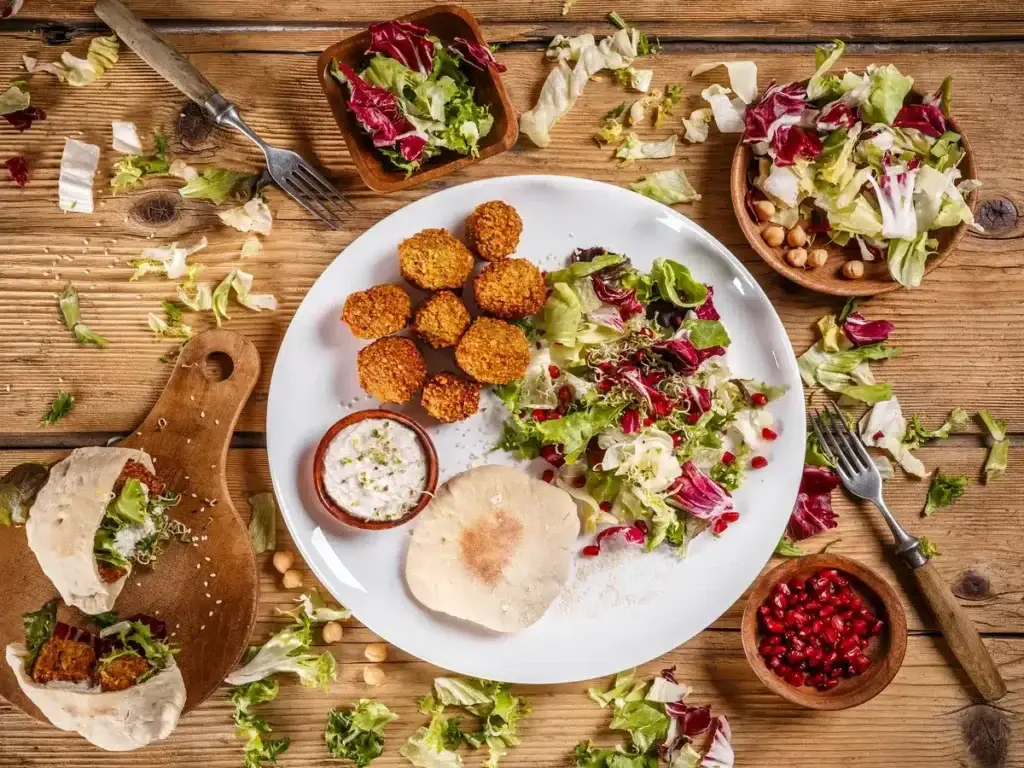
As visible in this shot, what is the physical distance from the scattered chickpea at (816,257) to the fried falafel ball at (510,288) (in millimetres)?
1205

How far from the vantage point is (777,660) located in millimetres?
3324

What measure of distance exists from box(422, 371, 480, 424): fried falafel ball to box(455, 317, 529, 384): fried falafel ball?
78mm

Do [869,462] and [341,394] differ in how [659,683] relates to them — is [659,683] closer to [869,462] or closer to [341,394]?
[869,462]

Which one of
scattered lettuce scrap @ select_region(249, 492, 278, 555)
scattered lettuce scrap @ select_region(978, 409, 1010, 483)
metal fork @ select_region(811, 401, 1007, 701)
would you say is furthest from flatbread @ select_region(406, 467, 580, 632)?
scattered lettuce scrap @ select_region(978, 409, 1010, 483)

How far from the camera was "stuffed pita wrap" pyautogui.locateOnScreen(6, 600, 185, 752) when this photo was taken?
315 cm

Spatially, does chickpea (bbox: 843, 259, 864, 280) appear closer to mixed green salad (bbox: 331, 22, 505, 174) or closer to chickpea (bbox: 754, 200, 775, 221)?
chickpea (bbox: 754, 200, 775, 221)

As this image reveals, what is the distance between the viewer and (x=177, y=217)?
3.50 meters

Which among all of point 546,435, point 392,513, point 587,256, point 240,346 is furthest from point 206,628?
point 587,256

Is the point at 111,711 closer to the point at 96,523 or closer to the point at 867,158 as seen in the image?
the point at 96,523

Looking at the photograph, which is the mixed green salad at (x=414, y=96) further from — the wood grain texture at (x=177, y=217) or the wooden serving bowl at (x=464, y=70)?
the wood grain texture at (x=177, y=217)

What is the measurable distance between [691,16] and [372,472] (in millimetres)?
2501

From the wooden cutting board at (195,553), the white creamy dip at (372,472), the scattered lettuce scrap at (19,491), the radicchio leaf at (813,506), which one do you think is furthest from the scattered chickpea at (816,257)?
the scattered lettuce scrap at (19,491)

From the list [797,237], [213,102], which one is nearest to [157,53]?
[213,102]

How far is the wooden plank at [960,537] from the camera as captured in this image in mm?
3535
